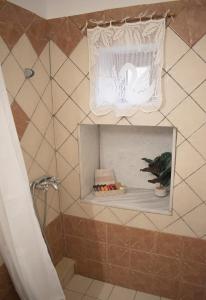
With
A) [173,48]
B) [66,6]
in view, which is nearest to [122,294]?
[173,48]

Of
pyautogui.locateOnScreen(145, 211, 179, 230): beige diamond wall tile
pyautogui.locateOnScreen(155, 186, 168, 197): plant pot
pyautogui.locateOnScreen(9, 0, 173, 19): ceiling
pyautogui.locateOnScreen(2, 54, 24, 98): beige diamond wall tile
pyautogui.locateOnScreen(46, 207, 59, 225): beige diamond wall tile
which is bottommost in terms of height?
pyautogui.locateOnScreen(46, 207, 59, 225): beige diamond wall tile

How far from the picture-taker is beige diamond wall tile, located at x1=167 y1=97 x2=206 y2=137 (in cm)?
120

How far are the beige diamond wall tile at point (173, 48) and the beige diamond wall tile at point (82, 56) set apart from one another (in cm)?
46

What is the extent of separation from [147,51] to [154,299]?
5.35ft

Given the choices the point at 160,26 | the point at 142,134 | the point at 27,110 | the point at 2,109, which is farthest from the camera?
the point at 142,134

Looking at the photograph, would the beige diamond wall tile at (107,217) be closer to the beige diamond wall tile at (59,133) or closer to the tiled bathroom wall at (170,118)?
the tiled bathroom wall at (170,118)

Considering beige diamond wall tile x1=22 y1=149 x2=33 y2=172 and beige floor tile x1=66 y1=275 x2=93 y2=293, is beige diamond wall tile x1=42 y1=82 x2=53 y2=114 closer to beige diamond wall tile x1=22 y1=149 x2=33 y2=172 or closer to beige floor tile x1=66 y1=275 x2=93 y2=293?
beige diamond wall tile x1=22 y1=149 x2=33 y2=172

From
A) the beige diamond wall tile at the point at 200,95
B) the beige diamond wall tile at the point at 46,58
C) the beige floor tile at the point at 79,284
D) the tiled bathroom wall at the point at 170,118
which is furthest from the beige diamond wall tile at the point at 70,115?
the beige floor tile at the point at 79,284

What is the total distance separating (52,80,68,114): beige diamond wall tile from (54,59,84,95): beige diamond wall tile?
0.03 m

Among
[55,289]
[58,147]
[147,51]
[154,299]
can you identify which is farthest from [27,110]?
[154,299]

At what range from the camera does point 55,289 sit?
4.00ft

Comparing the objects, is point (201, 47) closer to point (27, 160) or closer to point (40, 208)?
point (27, 160)

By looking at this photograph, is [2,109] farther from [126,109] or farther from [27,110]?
[126,109]

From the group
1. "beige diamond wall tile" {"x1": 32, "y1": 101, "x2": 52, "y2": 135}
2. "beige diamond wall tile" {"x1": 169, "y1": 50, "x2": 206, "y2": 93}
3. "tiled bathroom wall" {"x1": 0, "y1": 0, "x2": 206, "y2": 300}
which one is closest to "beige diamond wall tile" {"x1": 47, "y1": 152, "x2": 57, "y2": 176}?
"tiled bathroom wall" {"x1": 0, "y1": 0, "x2": 206, "y2": 300}
